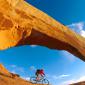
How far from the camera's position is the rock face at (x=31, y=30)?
17344 millimetres

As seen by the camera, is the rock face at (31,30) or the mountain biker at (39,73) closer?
the rock face at (31,30)

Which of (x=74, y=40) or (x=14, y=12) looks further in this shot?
(x=74, y=40)

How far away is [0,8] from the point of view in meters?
16.7

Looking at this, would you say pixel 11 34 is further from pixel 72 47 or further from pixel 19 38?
pixel 72 47

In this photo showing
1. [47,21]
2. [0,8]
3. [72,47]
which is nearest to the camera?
[0,8]

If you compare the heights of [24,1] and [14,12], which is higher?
[24,1]

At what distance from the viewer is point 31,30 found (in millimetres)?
18859

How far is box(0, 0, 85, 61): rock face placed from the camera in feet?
56.9

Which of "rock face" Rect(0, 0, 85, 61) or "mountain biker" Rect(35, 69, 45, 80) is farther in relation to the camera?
"mountain biker" Rect(35, 69, 45, 80)

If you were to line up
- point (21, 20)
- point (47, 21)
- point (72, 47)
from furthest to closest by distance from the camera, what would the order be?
point (72, 47), point (47, 21), point (21, 20)

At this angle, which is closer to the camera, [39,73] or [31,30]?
[31,30]

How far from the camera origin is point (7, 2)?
17031 mm

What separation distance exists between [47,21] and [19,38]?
220 cm

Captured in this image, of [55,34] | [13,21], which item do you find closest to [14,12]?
[13,21]
